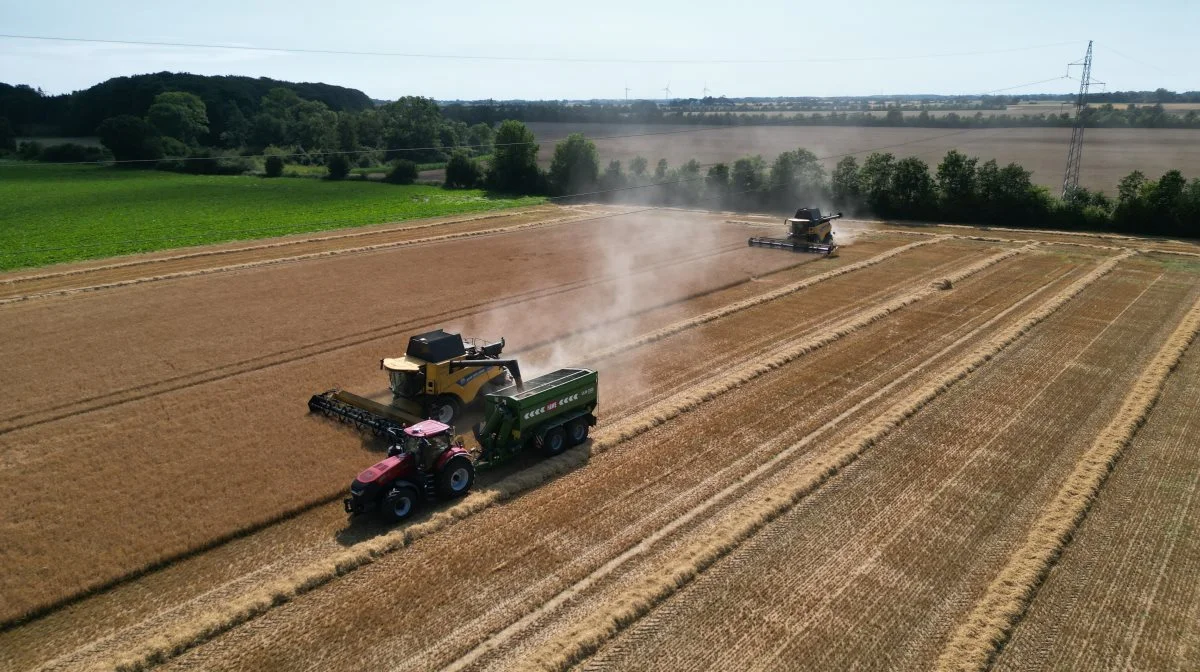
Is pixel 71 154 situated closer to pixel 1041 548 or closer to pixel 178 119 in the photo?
pixel 178 119

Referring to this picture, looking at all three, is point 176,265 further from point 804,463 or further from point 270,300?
point 804,463

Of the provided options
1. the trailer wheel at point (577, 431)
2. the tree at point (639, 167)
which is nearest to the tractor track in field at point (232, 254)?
the tree at point (639, 167)

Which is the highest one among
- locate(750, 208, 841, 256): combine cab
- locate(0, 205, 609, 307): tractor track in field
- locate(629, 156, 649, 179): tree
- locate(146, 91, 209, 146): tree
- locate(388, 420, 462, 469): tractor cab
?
locate(146, 91, 209, 146): tree

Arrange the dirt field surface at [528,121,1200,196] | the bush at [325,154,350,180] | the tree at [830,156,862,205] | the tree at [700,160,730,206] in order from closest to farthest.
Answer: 1. the tree at [830,156,862,205]
2. the tree at [700,160,730,206]
3. the dirt field surface at [528,121,1200,196]
4. the bush at [325,154,350,180]

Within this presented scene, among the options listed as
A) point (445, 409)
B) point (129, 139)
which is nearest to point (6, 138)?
point (129, 139)

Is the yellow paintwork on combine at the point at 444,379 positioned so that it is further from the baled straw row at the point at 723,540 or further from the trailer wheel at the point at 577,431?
the baled straw row at the point at 723,540

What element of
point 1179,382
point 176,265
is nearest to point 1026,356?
point 1179,382

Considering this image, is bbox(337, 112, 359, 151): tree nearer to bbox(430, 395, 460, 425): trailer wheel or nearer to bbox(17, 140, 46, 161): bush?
bbox(17, 140, 46, 161): bush

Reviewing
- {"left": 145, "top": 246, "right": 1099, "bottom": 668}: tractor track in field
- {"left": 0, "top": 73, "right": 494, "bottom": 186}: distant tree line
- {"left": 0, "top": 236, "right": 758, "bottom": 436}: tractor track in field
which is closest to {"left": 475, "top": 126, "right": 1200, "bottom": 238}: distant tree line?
{"left": 0, "top": 73, "right": 494, "bottom": 186}: distant tree line
